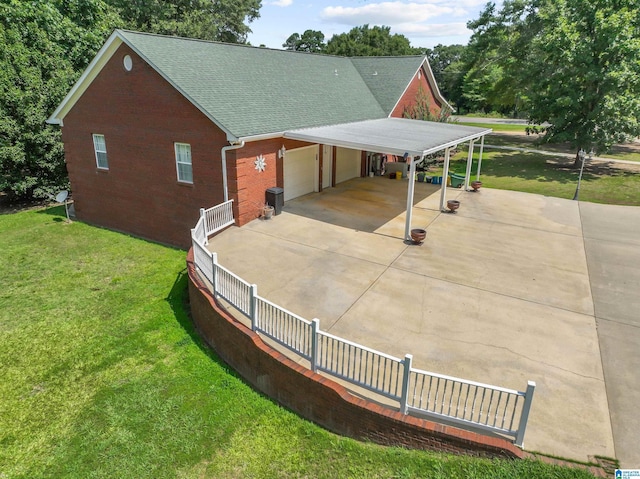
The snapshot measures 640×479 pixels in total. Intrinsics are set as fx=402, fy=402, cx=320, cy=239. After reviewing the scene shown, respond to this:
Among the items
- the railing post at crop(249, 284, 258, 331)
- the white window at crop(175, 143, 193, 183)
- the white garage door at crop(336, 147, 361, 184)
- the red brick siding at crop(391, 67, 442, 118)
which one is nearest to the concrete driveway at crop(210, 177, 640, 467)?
the railing post at crop(249, 284, 258, 331)

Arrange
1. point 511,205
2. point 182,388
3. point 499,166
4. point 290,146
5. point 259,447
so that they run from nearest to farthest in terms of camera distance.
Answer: point 259,447 → point 182,388 → point 290,146 → point 511,205 → point 499,166

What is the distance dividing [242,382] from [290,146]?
9.38m

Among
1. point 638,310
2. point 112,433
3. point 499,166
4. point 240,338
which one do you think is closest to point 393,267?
point 240,338

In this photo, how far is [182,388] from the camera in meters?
7.47

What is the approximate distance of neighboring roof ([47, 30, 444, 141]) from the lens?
42.9 ft

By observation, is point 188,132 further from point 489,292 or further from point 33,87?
point 33,87

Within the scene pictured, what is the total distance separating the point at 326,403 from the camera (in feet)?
20.3

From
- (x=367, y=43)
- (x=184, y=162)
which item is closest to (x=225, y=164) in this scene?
(x=184, y=162)

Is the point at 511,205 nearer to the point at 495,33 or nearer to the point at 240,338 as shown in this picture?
the point at 240,338

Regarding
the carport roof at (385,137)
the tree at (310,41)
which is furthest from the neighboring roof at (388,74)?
the tree at (310,41)

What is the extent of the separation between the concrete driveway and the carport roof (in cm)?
257

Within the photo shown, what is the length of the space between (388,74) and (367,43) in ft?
150

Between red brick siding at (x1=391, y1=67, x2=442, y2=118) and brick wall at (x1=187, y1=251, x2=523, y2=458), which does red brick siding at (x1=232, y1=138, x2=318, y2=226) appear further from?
red brick siding at (x1=391, y1=67, x2=442, y2=118)

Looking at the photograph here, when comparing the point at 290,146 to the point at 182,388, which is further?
the point at 290,146
